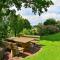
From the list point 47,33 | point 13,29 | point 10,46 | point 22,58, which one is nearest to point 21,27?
point 13,29

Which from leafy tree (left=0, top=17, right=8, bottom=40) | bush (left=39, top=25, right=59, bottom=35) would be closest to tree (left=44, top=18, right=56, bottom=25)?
bush (left=39, top=25, right=59, bottom=35)

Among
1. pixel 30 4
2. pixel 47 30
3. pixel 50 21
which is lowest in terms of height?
pixel 47 30

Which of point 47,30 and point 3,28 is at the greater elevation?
point 3,28

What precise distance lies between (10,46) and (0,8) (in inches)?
78.8

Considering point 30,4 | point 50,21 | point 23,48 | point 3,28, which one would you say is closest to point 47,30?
point 50,21

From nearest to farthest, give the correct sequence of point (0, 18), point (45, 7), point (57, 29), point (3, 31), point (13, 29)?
point (45, 7)
point (0, 18)
point (3, 31)
point (13, 29)
point (57, 29)

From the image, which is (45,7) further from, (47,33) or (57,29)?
(57,29)

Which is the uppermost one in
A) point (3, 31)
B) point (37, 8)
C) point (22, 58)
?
point (37, 8)

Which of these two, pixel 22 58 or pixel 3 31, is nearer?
pixel 22 58

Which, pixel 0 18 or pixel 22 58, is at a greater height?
pixel 0 18

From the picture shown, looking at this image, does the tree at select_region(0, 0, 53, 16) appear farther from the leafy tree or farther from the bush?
the bush

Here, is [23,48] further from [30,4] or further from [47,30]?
[47,30]

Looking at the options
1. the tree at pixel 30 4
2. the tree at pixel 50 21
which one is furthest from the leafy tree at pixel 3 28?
the tree at pixel 50 21

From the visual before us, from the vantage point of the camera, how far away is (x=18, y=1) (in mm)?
12789
